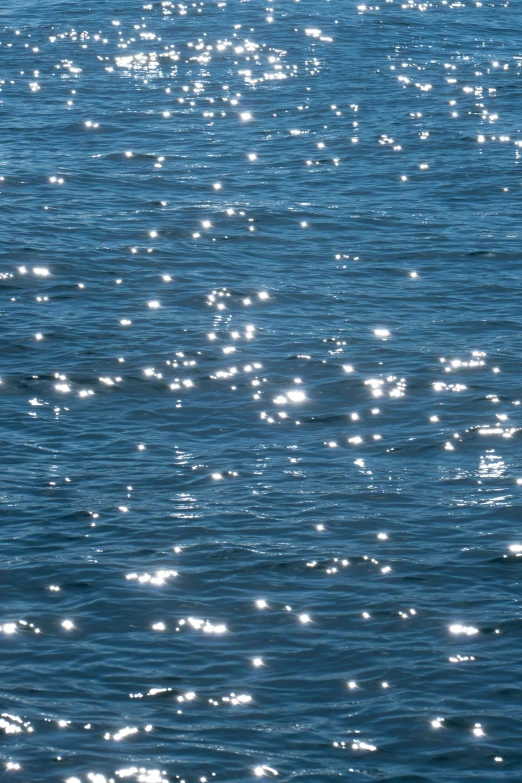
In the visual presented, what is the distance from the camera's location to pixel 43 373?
41938 mm

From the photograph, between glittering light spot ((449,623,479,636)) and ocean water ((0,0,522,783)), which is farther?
glittering light spot ((449,623,479,636))

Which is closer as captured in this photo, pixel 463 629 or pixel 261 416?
pixel 463 629

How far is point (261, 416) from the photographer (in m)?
39.6

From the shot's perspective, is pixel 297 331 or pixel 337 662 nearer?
pixel 337 662

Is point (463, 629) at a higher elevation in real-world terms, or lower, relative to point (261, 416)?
lower

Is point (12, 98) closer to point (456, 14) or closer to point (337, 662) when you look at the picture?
point (456, 14)

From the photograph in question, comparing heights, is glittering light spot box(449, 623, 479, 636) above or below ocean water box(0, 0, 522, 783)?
below

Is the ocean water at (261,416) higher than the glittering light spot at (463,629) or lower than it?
higher

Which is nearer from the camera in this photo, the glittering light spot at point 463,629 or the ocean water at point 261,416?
the ocean water at point 261,416

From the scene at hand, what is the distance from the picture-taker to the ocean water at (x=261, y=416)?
2720cm

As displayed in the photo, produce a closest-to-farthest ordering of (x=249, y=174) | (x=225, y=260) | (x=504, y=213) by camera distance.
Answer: (x=225, y=260), (x=504, y=213), (x=249, y=174)

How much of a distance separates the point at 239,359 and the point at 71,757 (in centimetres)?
1959

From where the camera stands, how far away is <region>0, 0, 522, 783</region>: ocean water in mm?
27203

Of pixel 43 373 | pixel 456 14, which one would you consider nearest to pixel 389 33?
pixel 456 14
